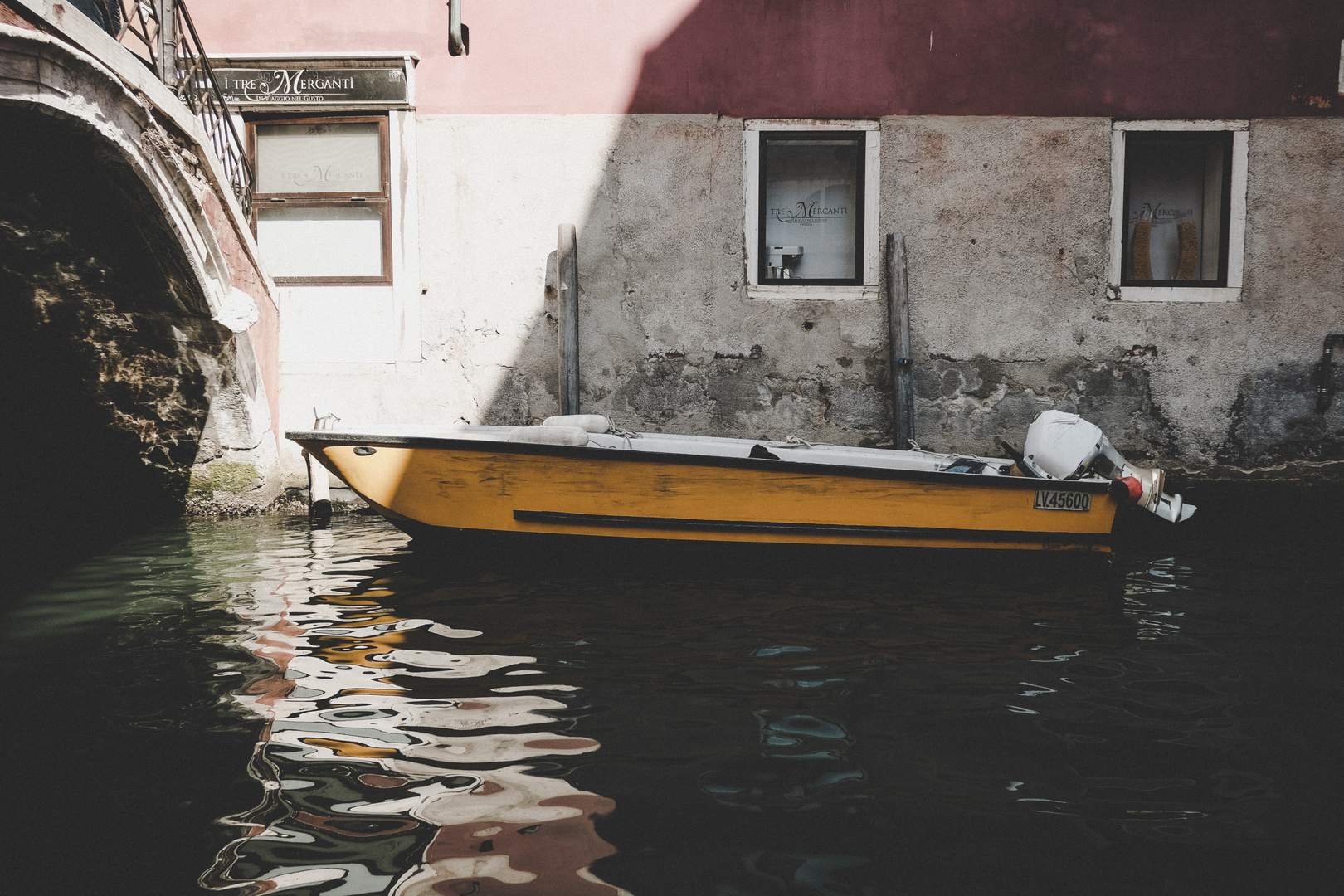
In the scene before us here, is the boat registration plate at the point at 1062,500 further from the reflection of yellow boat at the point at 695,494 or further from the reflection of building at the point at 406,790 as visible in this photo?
the reflection of building at the point at 406,790

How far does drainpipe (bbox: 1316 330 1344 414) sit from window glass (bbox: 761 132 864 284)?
3557mm

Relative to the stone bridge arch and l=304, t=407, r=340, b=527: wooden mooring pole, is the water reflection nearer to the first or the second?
l=304, t=407, r=340, b=527: wooden mooring pole

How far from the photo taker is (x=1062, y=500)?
4527 millimetres

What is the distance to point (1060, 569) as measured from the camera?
4672mm

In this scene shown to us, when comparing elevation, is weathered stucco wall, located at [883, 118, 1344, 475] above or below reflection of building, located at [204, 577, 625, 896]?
above

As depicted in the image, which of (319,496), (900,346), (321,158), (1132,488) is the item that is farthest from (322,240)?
(1132,488)

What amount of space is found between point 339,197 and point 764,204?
3.32 meters

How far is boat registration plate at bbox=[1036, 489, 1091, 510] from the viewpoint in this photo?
451cm

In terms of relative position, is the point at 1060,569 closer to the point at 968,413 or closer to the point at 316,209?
the point at 968,413

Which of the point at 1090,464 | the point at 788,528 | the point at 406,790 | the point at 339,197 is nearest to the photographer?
the point at 406,790

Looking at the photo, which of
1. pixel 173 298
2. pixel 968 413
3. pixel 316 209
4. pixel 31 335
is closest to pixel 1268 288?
pixel 968 413

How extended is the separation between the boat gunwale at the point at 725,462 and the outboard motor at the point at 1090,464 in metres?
0.25

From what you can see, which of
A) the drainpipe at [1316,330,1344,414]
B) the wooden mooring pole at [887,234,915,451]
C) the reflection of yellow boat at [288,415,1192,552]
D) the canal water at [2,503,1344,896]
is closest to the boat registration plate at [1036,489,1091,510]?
the reflection of yellow boat at [288,415,1192,552]

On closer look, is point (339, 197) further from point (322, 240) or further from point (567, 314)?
point (567, 314)
